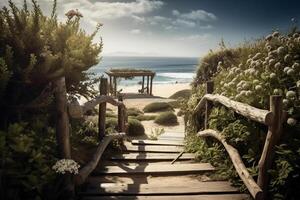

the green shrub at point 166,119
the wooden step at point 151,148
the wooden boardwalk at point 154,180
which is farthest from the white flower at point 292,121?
the green shrub at point 166,119

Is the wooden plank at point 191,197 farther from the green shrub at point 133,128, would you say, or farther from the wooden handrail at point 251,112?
the green shrub at point 133,128

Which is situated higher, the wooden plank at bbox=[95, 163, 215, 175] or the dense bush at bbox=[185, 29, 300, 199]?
the dense bush at bbox=[185, 29, 300, 199]

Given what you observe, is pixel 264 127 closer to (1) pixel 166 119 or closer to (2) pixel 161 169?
(2) pixel 161 169

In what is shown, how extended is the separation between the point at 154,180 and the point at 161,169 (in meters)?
0.34

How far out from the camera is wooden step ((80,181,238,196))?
4730 mm

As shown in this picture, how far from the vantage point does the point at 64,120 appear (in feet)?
14.5

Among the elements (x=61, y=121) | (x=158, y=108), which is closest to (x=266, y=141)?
(x=61, y=121)

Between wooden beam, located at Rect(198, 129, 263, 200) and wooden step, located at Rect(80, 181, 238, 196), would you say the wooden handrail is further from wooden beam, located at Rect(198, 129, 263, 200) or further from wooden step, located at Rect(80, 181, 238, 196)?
wooden step, located at Rect(80, 181, 238, 196)

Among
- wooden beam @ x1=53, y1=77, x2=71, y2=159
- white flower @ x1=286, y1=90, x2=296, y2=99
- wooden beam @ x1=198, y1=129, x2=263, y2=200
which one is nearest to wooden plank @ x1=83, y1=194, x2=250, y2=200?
wooden beam @ x1=198, y1=129, x2=263, y2=200

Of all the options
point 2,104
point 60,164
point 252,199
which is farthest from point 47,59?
point 252,199

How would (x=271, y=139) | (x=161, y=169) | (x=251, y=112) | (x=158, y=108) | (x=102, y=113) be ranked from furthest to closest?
(x=158, y=108) → (x=102, y=113) → (x=161, y=169) → (x=251, y=112) → (x=271, y=139)

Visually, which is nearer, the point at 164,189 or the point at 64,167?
the point at 64,167

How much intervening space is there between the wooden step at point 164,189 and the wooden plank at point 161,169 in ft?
1.87

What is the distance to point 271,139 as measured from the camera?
3998 mm
